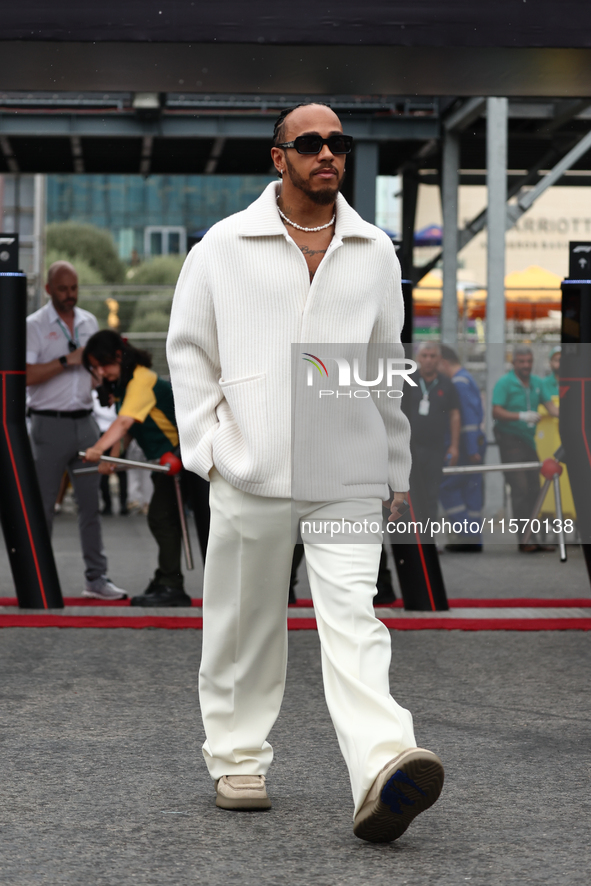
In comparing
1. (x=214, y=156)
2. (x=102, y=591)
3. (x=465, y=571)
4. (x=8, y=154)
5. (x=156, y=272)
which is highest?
(x=156, y=272)

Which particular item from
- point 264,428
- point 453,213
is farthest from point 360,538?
point 453,213

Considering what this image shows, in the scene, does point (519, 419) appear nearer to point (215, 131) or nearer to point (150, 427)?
point (150, 427)

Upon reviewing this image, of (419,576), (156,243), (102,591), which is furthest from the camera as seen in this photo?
(156,243)

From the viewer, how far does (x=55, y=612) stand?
6.95m

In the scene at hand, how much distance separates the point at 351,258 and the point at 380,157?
14.3 meters

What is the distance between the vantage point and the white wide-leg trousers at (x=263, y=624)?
10.8 feet

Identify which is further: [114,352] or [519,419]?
[519,419]

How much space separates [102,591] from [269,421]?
14.1 feet

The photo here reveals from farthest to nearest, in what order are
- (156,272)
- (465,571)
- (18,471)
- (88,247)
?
1. (88,247)
2. (156,272)
3. (465,571)
4. (18,471)

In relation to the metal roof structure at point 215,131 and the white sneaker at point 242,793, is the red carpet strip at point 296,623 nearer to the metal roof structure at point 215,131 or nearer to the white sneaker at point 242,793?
the white sneaker at point 242,793

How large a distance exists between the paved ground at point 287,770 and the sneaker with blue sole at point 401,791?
0.34 ft

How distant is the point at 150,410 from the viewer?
7297 mm

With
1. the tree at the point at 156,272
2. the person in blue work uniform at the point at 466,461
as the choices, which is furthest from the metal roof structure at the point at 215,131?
the tree at the point at 156,272

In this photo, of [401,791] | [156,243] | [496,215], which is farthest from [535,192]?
[156,243]
